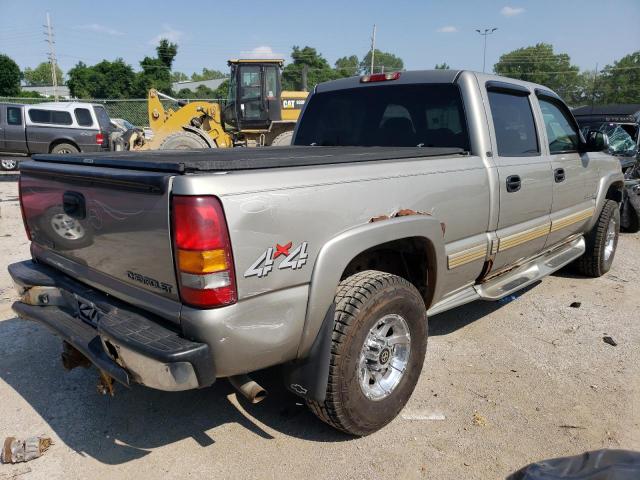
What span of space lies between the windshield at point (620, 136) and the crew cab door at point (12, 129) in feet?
47.1

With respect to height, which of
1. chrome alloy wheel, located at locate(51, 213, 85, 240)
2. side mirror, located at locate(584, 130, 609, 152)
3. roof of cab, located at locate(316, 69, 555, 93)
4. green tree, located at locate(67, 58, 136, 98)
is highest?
green tree, located at locate(67, 58, 136, 98)

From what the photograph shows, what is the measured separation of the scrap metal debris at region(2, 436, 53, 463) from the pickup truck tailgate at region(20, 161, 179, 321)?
34.6 inches

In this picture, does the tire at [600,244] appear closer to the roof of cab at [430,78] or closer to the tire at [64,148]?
the roof of cab at [430,78]

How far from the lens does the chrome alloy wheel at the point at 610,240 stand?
17.8 feet

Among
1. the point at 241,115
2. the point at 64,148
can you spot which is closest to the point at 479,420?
the point at 241,115

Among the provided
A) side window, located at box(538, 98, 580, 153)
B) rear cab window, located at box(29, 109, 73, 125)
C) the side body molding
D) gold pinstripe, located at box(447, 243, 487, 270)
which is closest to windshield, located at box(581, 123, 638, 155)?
side window, located at box(538, 98, 580, 153)

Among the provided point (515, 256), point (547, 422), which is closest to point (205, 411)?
point (547, 422)

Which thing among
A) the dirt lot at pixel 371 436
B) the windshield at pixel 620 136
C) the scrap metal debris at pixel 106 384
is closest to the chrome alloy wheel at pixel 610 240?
the dirt lot at pixel 371 436

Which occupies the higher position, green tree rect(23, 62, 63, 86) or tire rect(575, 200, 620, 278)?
green tree rect(23, 62, 63, 86)

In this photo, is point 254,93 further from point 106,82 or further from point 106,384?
point 106,82

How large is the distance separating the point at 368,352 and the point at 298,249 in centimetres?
82

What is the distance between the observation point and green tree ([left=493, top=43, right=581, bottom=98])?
78250mm

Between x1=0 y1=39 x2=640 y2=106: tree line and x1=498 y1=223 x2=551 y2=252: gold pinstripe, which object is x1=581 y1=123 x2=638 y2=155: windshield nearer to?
x1=498 y1=223 x2=551 y2=252: gold pinstripe

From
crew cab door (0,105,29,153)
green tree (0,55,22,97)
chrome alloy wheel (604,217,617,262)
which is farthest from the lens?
green tree (0,55,22,97)
